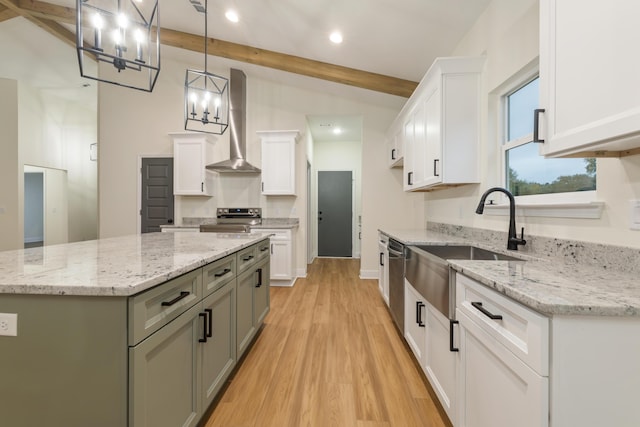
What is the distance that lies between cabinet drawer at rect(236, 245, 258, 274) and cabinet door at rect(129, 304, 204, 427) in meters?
0.57

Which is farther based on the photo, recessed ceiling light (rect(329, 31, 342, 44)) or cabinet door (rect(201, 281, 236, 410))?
recessed ceiling light (rect(329, 31, 342, 44))

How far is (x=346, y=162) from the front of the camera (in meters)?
6.45

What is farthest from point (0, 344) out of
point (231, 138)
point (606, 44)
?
point (231, 138)

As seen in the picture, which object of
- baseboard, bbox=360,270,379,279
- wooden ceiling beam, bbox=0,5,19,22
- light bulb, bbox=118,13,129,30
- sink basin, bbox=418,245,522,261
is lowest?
baseboard, bbox=360,270,379,279

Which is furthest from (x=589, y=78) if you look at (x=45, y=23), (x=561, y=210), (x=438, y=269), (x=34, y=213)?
(x=34, y=213)

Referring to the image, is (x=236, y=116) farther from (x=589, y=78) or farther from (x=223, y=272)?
(x=589, y=78)

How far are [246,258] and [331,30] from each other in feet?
8.78

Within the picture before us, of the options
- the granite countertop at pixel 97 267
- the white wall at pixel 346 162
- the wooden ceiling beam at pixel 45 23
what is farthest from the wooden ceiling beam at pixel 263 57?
the granite countertop at pixel 97 267

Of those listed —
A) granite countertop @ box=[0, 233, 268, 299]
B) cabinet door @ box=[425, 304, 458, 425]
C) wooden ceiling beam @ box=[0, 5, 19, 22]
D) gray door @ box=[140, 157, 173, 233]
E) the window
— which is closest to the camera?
granite countertop @ box=[0, 233, 268, 299]

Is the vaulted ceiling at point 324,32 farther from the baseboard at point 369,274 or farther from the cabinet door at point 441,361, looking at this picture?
the baseboard at point 369,274

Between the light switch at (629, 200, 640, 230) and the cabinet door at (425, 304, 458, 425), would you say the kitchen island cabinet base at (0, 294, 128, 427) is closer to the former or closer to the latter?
the cabinet door at (425, 304, 458, 425)

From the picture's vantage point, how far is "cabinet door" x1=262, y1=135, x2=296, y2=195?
4418mm

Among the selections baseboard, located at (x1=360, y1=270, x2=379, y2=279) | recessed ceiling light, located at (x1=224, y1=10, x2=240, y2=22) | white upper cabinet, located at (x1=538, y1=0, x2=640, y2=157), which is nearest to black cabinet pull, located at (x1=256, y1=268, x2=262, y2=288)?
white upper cabinet, located at (x1=538, y1=0, x2=640, y2=157)

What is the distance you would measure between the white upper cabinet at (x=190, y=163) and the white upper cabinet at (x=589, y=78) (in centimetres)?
441
